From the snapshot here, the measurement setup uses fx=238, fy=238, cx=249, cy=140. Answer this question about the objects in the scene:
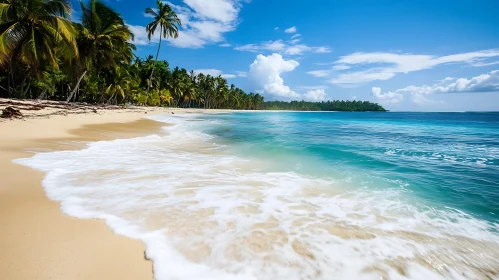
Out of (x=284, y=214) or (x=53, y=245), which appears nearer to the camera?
Answer: (x=53, y=245)

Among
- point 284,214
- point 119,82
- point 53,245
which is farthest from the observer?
point 119,82

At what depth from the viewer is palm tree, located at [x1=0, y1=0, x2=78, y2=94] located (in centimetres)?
1659

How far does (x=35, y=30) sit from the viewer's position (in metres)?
17.7

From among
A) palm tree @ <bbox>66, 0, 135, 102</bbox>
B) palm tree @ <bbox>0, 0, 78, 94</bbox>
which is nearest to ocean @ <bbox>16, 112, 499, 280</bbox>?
palm tree @ <bbox>0, 0, 78, 94</bbox>

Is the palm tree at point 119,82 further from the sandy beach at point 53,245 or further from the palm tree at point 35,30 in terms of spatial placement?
the sandy beach at point 53,245

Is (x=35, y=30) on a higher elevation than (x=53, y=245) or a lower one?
higher

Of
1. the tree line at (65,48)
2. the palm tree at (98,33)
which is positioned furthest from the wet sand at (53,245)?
the palm tree at (98,33)

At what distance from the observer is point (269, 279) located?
2256 mm

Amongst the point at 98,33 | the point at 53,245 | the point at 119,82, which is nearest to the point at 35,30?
the point at 98,33

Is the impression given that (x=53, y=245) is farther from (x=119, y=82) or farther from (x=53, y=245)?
(x=119, y=82)

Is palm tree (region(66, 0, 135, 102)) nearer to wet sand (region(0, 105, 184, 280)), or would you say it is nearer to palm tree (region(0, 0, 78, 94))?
palm tree (region(0, 0, 78, 94))

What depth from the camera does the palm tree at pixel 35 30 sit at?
1659 cm

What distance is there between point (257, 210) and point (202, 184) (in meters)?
1.56

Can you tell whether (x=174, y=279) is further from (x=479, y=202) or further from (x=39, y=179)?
(x=479, y=202)
